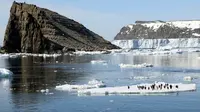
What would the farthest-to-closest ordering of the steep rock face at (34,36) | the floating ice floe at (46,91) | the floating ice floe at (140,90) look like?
the steep rock face at (34,36)
the floating ice floe at (46,91)
the floating ice floe at (140,90)

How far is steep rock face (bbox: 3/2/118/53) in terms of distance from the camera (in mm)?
157212

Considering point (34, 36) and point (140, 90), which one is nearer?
point (140, 90)

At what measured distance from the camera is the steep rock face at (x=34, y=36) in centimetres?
15721

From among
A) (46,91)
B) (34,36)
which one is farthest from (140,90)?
(34,36)

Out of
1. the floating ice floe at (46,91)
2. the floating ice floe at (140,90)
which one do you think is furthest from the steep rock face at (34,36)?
the floating ice floe at (140,90)

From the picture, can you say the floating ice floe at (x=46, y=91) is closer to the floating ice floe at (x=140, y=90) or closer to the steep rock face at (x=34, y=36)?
the floating ice floe at (x=140, y=90)

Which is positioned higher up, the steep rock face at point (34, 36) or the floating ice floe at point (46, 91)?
the steep rock face at point (34, 36)

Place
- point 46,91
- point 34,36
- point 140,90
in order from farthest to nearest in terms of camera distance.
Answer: point 34,36
point 46,91
point 140,90

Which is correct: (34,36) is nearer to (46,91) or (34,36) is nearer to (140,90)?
(46,91)

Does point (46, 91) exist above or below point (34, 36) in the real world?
below

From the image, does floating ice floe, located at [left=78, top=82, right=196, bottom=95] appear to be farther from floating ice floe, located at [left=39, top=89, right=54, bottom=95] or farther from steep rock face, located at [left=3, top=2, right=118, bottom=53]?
steep rock face, located at [left=3, top=2, right=118, bottom=53]

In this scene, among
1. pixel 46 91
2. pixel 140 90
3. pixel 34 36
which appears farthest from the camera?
pixel 34 36

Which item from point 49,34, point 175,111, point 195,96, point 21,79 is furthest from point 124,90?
point 49,34

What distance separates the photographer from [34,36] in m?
159
